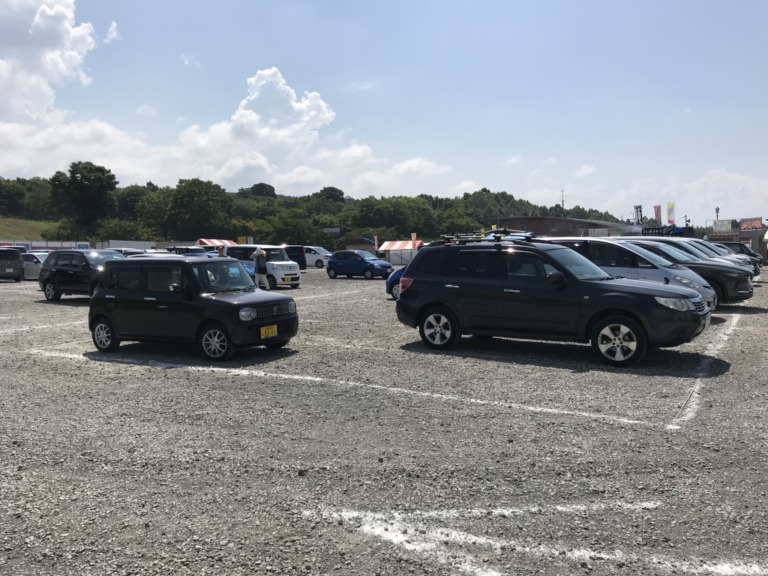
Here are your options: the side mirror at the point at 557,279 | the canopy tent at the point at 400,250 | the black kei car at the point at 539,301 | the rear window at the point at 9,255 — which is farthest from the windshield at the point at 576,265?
the canopy tent at the point at 400,250

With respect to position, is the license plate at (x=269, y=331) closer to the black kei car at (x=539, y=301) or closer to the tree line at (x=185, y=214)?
the black kei car at (x=539, y=301)

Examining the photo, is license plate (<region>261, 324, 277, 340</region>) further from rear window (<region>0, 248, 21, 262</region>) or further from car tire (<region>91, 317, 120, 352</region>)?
rear window (<region>0, 248, 21, 262</region>)

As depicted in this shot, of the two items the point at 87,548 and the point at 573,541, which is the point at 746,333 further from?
the point at 87,548

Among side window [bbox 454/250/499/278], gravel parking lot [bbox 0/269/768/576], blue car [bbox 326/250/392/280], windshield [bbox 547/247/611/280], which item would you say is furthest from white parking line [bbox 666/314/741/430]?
blue car [bbox 326/250/392/280]

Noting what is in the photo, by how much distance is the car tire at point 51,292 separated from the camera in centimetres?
1947

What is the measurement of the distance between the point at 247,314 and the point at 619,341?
18.4 ft

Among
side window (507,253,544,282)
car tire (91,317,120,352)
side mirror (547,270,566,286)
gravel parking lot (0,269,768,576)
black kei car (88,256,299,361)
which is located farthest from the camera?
car tire (91,317,120,352)

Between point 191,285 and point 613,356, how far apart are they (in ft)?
21.8

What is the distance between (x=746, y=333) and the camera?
11320 millimetres

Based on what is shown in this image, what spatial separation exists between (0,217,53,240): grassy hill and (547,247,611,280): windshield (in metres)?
86.3

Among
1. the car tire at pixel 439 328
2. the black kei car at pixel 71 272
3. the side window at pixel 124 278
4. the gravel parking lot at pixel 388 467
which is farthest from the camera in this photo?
the black kei car at pixel 71 272

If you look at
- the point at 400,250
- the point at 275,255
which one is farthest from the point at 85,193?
the point at 275,255

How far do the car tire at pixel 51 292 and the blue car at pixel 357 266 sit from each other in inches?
594

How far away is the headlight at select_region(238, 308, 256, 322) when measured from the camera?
9.33m
